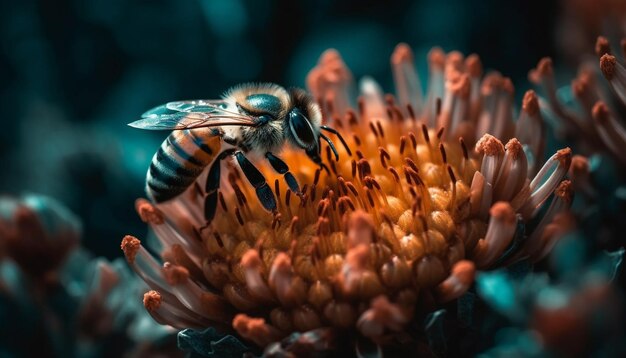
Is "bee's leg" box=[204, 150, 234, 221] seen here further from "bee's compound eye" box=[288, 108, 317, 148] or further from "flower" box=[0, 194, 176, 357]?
"flower" box=[0, 194, 176, 357]

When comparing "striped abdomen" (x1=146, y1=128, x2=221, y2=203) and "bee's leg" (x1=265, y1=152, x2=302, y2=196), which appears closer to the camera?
"bee's leg" (x1=265, y1=152, x2=302, y2=196)

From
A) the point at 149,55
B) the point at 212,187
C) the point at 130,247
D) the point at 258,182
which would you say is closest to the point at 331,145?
the point at 258,182

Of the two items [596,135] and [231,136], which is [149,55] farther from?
[596,135]

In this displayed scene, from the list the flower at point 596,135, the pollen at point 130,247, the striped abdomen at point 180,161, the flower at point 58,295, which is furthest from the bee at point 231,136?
the flower at point 596,135

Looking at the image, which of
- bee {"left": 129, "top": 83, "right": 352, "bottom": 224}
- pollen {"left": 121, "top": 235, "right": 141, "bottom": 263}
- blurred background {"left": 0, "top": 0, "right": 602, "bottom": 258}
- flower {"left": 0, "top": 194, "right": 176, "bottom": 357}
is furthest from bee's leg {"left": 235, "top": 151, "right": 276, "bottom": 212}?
blurred background {"left": 0, "top": 0, "right": 602, "bottom": 258}

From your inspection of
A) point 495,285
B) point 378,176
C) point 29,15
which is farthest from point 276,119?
point 29,15

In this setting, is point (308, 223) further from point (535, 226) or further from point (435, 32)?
point (435, 32)

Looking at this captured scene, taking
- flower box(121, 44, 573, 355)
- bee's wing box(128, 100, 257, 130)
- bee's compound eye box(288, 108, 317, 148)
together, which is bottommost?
flower box(121, 44, 573, 355)

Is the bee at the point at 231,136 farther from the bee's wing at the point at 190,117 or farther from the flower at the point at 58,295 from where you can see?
the flower at the point at 58,295
